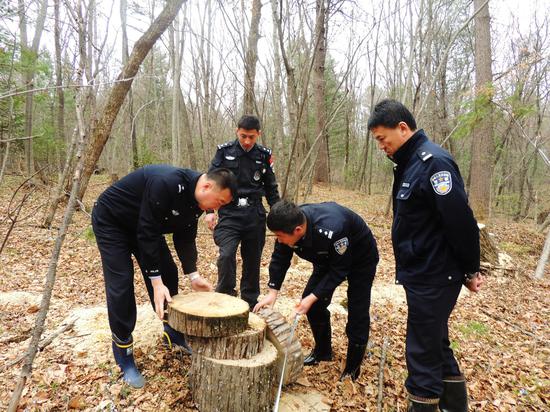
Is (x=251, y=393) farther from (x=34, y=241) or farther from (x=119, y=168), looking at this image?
(x=119, y=168)

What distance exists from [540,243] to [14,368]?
11.5 m

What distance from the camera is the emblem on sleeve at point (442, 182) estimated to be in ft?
6.59

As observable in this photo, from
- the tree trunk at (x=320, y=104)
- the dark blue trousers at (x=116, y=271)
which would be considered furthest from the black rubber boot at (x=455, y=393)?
the tree trunk at (x=320, y=104)

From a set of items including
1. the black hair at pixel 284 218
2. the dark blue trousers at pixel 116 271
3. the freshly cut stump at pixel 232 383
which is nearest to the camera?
the freshly cut stump at pixel 232 383

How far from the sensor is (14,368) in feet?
9.63

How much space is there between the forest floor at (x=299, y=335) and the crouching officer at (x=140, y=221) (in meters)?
0.30

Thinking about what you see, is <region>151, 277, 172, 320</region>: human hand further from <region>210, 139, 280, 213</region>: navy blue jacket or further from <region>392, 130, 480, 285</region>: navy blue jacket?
<region>392, 130, 480, 285</region>: navy blue jacket

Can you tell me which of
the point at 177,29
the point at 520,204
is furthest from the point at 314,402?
the point at 520,204

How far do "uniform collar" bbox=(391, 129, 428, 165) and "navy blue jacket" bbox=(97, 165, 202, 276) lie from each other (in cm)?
149

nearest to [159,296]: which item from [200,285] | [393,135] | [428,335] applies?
[200,285]

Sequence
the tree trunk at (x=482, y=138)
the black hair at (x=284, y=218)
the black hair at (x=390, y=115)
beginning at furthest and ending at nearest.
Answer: the tree trunk at (x=482, y=138) < the black hair at (x=284, y=218) < the black hair at (x=390, y=115)

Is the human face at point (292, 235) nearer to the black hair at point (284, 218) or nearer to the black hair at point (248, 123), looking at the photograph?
the black hair at point (284, 218)

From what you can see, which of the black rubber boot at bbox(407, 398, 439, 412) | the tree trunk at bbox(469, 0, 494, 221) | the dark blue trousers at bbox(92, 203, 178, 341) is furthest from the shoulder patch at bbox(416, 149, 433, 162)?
the tree trunk at bbox(469, 0, 494, 221)

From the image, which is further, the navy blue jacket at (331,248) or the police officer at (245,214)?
the police officer at (245,214)
